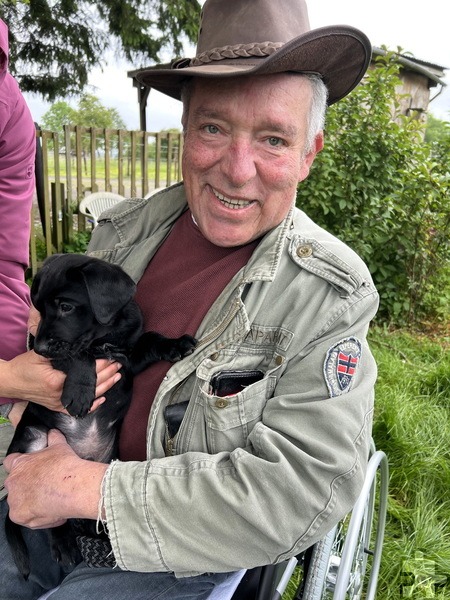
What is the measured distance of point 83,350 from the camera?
6.49 feet

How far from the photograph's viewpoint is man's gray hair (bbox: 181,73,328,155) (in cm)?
177

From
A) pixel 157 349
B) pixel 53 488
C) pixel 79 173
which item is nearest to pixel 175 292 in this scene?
pixel 157 349

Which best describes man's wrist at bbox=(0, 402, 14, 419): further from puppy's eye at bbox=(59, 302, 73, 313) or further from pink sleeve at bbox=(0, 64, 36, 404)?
puppy's eye at bbox=(59, 302, 73, 313)

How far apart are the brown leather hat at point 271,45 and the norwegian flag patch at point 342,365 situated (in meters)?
0.84

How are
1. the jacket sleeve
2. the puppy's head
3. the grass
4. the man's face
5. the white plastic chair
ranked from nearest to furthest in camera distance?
1. the jacket sleeve
2. the man's face
3. the puppy's head
4. the grass
5. the white plastic chair

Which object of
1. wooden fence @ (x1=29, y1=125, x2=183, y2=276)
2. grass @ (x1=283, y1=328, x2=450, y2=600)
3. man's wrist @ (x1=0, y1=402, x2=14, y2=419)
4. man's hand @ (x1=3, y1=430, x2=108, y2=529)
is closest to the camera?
man's hand @ (x1=3, y1=430, x2=108, y2=529)

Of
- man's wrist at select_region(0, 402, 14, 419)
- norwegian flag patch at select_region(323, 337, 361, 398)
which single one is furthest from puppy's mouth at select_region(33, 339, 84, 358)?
norwegian flag patch at select_region(323, 337, 361, 398)

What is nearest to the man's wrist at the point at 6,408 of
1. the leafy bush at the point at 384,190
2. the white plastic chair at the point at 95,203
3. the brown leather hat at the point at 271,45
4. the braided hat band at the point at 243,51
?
the brown leather hat at the point at 271,45

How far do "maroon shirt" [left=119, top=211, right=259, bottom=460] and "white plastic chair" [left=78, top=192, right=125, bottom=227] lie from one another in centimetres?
628

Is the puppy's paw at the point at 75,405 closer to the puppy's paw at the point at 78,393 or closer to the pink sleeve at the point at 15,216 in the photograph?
the puppy's paw at the point at 78,393

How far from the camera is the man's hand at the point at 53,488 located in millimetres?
1516

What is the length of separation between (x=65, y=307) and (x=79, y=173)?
23.2 feet

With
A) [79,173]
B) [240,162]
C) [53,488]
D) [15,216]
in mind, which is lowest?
[79,173]

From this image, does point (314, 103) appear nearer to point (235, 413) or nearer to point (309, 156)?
point (309, 156)
